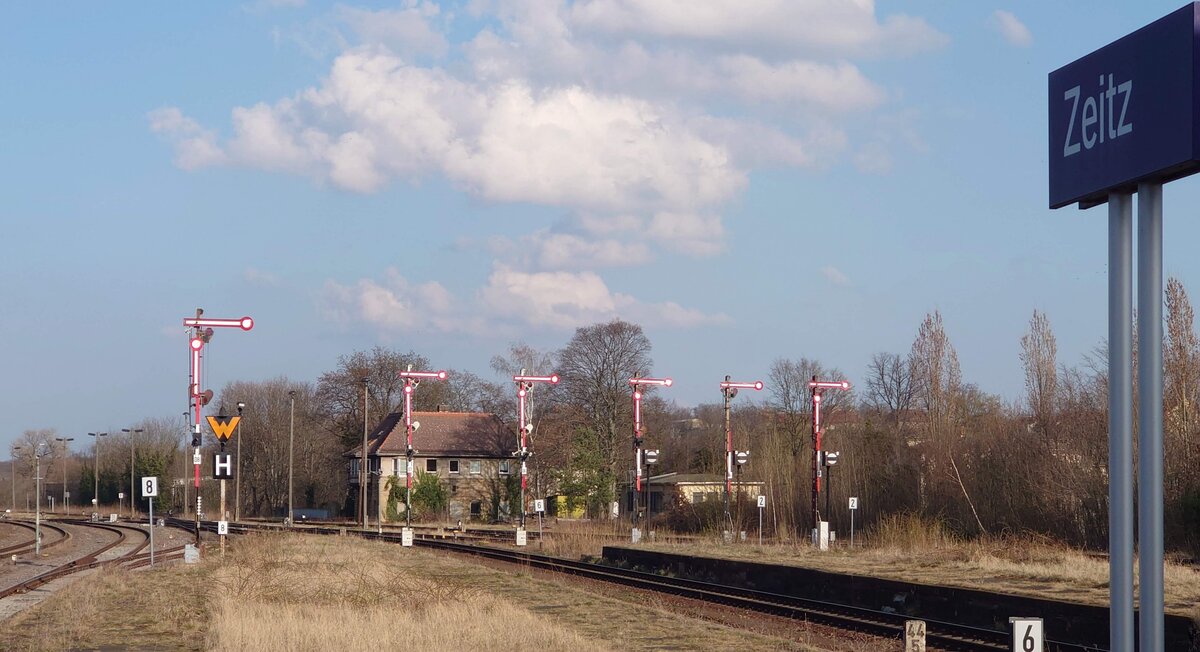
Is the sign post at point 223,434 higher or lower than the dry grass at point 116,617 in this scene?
higher

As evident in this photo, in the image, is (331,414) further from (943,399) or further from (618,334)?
(943,399)

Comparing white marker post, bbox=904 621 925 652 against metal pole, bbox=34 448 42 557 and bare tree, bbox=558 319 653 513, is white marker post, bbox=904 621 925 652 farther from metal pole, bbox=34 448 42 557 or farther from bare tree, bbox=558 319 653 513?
bare tree, bbox=558 319 653 513

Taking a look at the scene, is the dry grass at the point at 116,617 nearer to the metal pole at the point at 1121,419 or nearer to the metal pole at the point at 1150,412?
the metal pole at the point at 1121,419

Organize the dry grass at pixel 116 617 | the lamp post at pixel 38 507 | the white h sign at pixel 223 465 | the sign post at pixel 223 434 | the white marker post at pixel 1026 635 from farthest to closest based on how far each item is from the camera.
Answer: the lamp post at pixel 38 507 → the white h sign at pixel 223 465 → the sign post at pixel 223 434 → the dry grass at pixel 116 617 → the white marker post at pixel 1026 635

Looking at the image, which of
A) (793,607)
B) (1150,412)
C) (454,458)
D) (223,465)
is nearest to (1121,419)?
(1150,412)

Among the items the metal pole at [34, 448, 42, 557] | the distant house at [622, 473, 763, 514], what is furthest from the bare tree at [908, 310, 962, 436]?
the metal pole at [34, 448, 42, 557]

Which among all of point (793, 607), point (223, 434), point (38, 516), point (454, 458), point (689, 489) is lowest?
point (689, 489)

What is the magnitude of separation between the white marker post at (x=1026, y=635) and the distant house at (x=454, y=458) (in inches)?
3044

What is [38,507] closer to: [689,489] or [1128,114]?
[689,489]

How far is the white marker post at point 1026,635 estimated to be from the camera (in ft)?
26.0

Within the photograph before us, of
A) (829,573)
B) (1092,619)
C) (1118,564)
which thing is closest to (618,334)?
(829,573)

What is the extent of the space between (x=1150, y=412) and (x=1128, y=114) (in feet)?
4.75

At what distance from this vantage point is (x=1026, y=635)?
7984 mm

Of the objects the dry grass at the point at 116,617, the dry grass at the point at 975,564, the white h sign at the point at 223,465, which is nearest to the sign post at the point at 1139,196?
the dry grass at the point at 975,564
